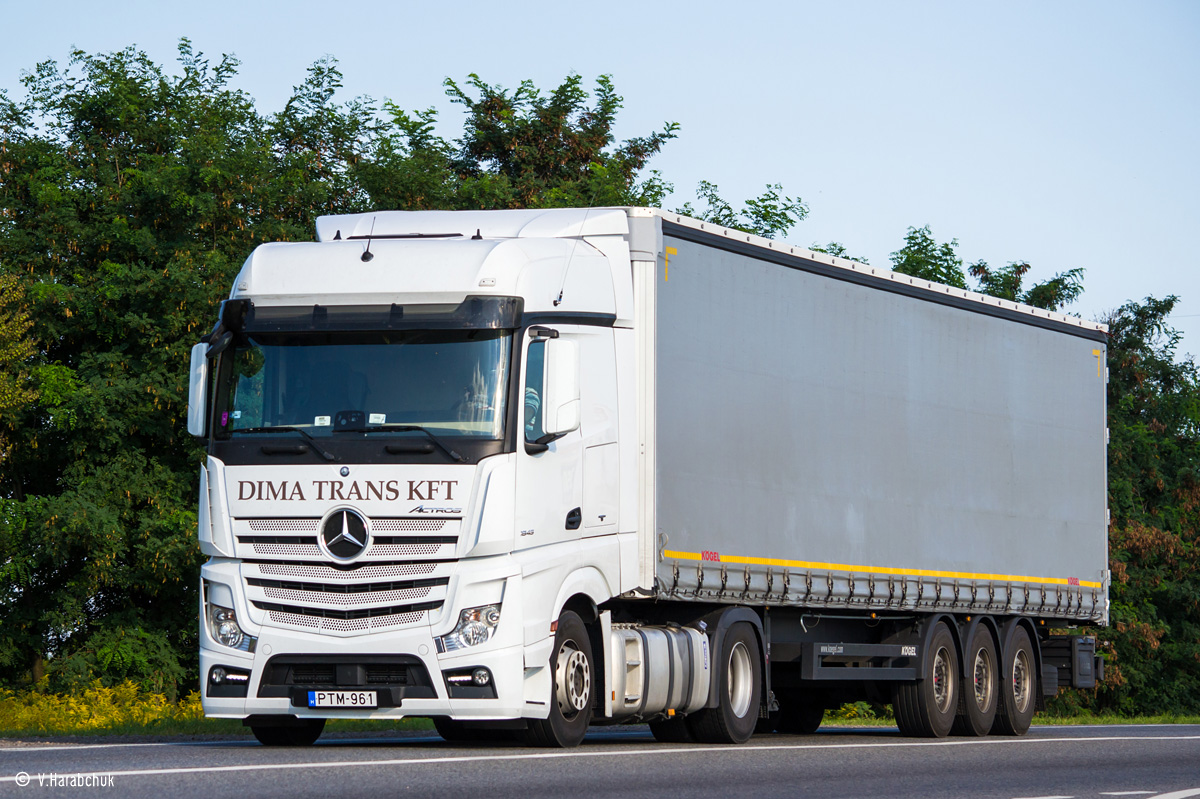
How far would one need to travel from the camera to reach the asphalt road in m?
9.70

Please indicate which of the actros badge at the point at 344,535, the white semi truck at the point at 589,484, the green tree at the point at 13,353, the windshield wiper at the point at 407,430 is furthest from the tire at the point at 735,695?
the green tree at the point at 13,353

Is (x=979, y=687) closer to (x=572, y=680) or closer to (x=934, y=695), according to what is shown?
(x=934, y=695)

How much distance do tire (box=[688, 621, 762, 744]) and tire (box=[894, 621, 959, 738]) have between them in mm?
3003

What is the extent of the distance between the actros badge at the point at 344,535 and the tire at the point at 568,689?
Answer: 1662 mm

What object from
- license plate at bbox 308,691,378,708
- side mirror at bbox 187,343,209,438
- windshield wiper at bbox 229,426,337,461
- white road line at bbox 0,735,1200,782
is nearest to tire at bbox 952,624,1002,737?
white road line at bbox 0,735,1200,782

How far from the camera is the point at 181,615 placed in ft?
94.7

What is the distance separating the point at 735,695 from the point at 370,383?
4941 mm

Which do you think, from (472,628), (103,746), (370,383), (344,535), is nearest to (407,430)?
(370,383)

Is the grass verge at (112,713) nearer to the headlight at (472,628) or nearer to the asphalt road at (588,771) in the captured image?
the asphalt road at (588,771)

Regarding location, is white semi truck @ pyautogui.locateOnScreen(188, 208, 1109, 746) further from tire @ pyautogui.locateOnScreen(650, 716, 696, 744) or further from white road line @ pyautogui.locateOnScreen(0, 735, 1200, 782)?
white road line @ pyautogui.locateOnScreen(0, 735, 1200, 782)

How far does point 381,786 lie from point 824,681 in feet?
28.0

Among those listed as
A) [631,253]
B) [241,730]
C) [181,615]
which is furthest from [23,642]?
[631,253]

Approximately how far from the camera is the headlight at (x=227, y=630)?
12547mm

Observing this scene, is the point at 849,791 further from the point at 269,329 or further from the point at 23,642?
the point at 23,642
